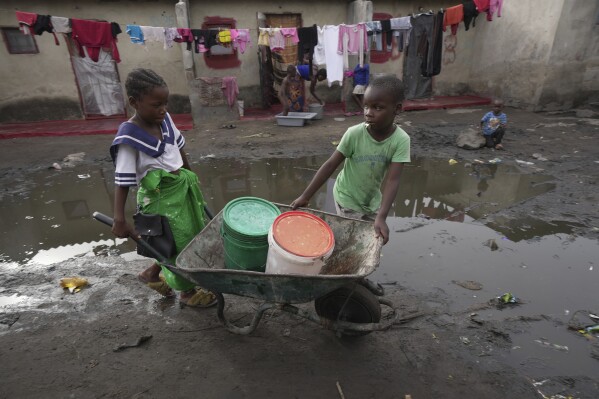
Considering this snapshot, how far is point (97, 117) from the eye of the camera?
398 inches

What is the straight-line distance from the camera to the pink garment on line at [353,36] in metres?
8.72

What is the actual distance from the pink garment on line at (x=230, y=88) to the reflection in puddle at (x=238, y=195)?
3.48m

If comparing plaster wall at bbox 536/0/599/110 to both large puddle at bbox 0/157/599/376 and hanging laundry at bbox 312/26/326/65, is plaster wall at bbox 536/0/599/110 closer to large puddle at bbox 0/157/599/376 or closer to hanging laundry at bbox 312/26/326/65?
large puddle at bbox 0/157/599/376

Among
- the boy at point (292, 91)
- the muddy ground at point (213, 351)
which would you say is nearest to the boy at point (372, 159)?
the muddy ground at point (213, 351)

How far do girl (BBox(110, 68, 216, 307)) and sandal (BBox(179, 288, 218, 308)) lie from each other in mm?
144

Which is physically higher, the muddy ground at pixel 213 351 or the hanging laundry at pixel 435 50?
the hanging laundry at pixel 435 50

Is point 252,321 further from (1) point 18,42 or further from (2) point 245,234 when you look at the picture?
(1) point 18,42

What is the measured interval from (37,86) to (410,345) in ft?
38.3

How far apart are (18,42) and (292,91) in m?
7.56

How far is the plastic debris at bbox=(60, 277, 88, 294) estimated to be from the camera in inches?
114

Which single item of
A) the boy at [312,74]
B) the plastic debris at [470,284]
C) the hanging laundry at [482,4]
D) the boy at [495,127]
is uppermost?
the hanging laundry at [482,4]

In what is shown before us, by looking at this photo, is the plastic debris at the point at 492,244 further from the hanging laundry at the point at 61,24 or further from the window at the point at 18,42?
the window at the point at 18,42

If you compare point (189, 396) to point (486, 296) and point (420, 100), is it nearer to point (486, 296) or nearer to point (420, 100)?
point (486, 296)

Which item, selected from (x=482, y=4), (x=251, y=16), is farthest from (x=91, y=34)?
(x=482, y=4)
